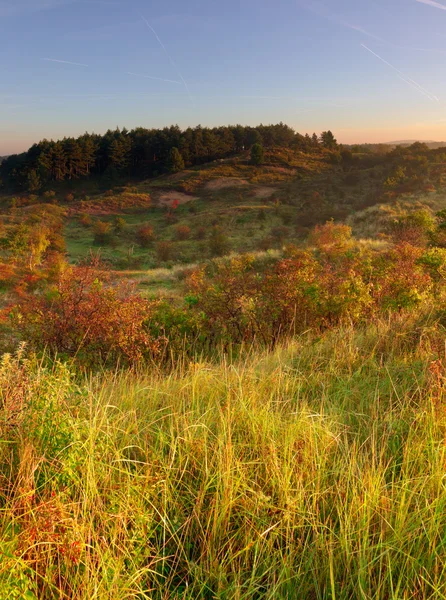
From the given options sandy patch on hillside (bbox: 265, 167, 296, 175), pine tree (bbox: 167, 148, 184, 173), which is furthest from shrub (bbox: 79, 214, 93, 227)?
sandy patch on hillside (bbox: 265, 167, 296, 175)

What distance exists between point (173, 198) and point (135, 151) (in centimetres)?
1949

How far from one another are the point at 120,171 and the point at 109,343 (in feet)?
196

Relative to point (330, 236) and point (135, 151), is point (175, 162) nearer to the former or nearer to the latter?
point (135, 151)

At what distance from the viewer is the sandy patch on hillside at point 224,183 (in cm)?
5097

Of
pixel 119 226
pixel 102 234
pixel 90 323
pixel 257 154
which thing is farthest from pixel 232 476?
pixel 257 154

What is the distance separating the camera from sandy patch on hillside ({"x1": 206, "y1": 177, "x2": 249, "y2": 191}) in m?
51.0

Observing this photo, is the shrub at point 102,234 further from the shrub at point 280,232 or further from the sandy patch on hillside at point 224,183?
the sandy patch on hillside at point 224,183

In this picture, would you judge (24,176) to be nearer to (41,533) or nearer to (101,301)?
(101,301)

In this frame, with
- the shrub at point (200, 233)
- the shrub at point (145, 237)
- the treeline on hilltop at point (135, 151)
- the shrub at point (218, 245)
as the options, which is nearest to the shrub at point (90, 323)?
the shrub at point (218, 245)

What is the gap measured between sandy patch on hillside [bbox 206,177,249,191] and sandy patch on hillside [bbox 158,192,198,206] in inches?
125

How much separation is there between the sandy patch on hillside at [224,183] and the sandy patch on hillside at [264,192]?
285 centimetres

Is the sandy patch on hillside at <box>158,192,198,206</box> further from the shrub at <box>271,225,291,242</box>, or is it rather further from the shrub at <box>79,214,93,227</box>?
the shrub at <box>271,225,291,242</box>

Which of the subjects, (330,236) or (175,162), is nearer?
(330,236)

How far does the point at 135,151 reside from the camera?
6419 centimetres
